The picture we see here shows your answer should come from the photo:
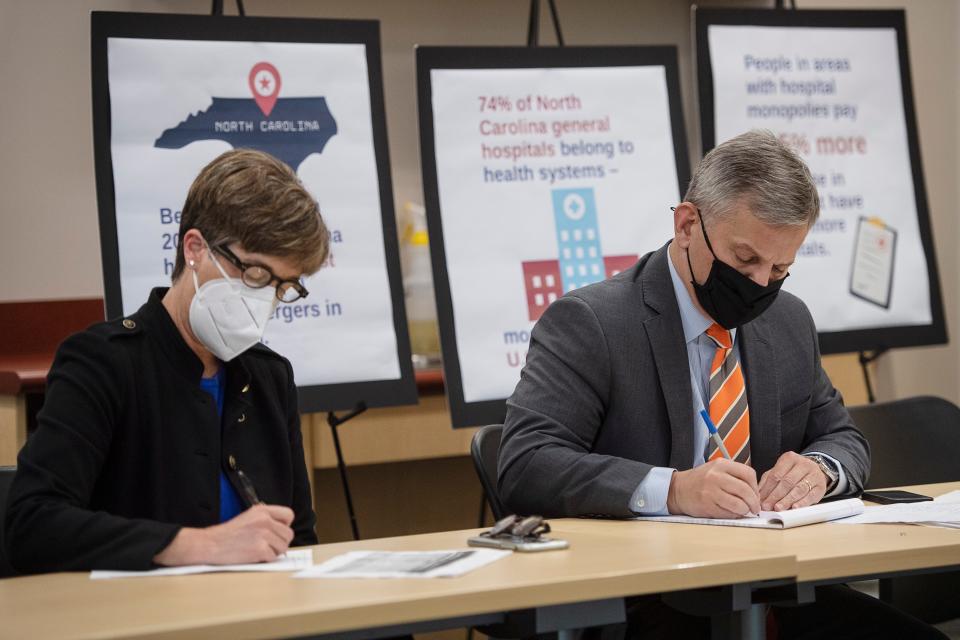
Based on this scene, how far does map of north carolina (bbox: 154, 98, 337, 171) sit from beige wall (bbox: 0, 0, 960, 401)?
804 mm

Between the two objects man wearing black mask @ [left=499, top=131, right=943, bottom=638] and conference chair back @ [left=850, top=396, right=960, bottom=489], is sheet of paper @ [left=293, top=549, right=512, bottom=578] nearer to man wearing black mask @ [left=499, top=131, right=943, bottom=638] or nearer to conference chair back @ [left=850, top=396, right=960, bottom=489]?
man wearing black mask @ [left=499, top=131, right=943, bottom=638]

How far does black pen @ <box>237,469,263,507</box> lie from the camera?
183cm

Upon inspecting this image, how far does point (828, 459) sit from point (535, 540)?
2.72 feet

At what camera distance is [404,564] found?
5.07 ft

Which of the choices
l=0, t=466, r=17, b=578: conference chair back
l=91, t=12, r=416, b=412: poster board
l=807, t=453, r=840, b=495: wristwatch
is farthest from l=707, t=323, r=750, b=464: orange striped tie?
l=0, t=466, r=17, b=578: conference chair back

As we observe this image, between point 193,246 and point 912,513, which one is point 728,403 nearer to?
point 912,513

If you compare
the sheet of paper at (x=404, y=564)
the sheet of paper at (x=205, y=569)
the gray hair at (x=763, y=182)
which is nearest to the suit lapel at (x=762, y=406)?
the gray hair at (x=763, y=182)

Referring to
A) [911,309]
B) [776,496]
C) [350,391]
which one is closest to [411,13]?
[350,391]

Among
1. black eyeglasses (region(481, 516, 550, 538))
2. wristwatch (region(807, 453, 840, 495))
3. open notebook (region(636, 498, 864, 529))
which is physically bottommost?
open notebook (region(636, 498, 864, 529))

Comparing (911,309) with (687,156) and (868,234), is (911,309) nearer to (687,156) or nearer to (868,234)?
(868,234)

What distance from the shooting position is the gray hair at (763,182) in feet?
7.15

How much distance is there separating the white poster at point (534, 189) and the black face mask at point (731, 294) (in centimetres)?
113

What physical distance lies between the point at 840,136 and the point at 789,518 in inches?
93.3

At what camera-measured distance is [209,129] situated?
10.1 ft
